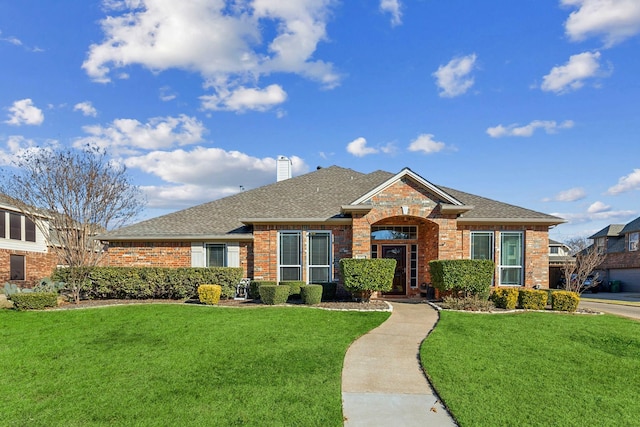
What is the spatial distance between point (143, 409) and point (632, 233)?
39401 mm

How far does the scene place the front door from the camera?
1698cm

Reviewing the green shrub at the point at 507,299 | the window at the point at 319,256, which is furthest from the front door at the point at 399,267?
the green shrub at the point at 507,299

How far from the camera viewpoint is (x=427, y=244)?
53.8 ft

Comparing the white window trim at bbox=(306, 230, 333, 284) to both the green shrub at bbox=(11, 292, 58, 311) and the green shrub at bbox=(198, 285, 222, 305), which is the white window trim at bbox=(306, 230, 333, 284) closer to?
the green shrub at bbox=(198, 285, 222, 305)

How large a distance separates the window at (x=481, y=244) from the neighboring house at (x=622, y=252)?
2384 centimetres

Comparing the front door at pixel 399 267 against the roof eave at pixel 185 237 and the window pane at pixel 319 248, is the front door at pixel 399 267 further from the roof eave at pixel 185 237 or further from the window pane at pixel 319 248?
the roof eave at pixel 185 237

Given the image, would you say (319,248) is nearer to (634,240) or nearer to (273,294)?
(273,294)

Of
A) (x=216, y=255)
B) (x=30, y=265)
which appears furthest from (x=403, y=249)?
(x=30, y=265)

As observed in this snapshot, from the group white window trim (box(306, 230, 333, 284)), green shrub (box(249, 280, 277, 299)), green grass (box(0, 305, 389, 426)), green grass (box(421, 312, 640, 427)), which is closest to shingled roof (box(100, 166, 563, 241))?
white window trim (box(306, 230, 333, 284))

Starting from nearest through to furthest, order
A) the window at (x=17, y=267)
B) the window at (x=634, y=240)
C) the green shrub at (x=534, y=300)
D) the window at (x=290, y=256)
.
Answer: the green shrub at (x=534, y=300) → the window at (x=290, y=256) → the window at (x=17, y=267) → the window at (x=634, y=240)

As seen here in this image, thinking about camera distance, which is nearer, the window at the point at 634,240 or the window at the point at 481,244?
the window at the point at 481,244

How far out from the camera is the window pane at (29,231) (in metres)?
27.5

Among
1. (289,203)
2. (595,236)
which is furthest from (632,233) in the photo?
(289,203)

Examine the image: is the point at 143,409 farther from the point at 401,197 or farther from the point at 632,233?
the point at 632,233
